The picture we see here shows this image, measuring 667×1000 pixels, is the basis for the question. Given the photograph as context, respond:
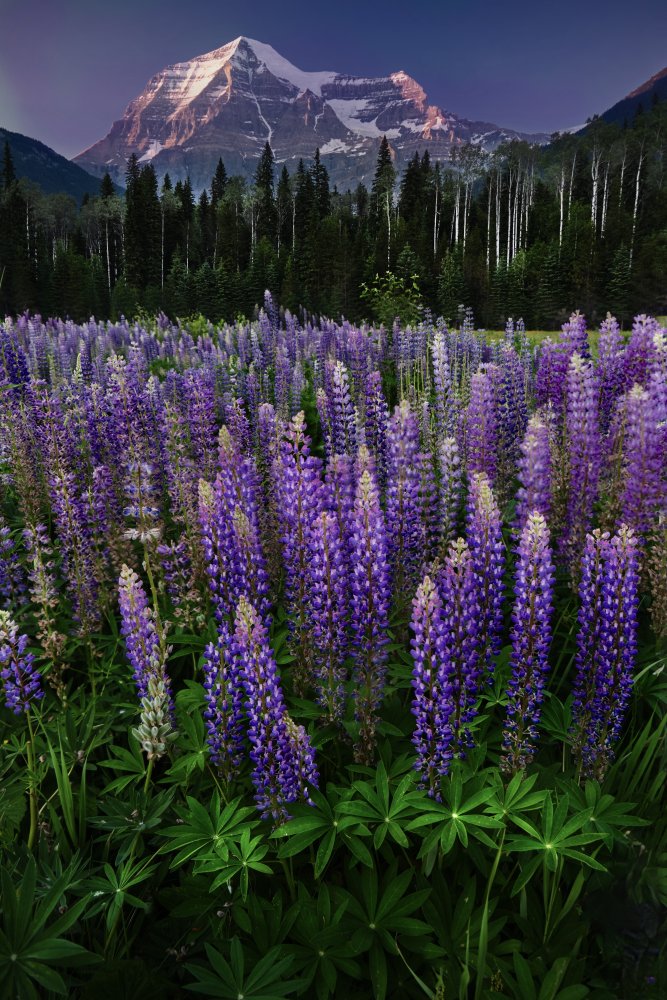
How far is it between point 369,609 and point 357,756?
69 centimetres

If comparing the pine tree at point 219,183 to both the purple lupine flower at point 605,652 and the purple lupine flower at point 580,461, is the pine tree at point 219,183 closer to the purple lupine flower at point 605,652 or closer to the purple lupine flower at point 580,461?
the purple lupine flower at point 580,461

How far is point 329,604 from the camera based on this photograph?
9.55ft

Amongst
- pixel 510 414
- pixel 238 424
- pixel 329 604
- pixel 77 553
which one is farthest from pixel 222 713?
pixel 510 414

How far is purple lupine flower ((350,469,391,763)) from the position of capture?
2812 millimetres

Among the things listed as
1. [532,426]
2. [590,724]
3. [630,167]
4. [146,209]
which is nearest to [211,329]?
[532,426]

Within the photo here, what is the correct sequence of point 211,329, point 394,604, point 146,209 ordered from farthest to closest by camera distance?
point 146,209, point 211,329, point 394,604

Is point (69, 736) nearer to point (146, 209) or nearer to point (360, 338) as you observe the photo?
point (360, 338)

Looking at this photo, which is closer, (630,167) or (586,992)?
(586,992)

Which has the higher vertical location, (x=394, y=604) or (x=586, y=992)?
(x=394, y=604)

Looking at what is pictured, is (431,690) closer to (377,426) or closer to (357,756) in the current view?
(357,756)

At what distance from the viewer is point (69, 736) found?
3266 mm

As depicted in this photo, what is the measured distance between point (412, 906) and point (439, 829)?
11.4 inches

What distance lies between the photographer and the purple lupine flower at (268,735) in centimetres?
246

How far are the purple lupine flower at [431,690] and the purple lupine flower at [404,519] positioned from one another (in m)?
1.08
